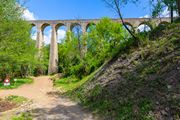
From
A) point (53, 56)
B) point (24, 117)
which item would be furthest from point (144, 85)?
point (53, 56)

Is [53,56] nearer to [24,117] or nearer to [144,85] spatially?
[24,117]

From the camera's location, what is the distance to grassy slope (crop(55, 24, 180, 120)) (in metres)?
9.43

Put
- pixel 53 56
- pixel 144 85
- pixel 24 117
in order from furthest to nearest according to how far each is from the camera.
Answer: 1. pixel 53 56
2. pixel 24 117
3. pixel 144 85

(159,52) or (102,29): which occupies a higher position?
(102,29)

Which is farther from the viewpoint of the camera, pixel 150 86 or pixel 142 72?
pixel 142 72

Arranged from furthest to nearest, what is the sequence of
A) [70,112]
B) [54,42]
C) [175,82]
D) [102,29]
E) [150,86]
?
[54,42] → [102,29] → [70,112] → [150,86] → [175,82]

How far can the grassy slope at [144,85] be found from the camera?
9.43 m

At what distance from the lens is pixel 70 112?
12312mm

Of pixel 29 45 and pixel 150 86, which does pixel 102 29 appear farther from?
pixel 150 86

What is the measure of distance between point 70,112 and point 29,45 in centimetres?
2193

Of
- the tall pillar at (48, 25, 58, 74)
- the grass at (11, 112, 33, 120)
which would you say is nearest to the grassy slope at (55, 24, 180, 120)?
the grass at (11, 112, 33, 120)

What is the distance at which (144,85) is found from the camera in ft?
37.3

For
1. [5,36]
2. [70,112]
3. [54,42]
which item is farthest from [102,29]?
A: [70,112]

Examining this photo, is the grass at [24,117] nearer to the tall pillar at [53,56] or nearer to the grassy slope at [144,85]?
the grassy slope at [144,85]
